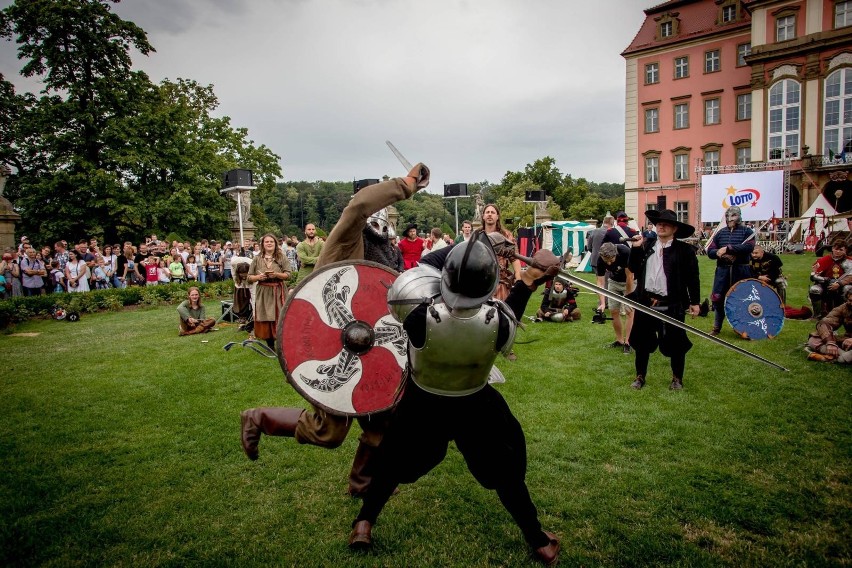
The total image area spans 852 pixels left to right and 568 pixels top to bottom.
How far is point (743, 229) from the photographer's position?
6969 mm

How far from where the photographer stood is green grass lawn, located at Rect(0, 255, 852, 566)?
2.65m

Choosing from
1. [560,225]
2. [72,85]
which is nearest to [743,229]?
[560,225]

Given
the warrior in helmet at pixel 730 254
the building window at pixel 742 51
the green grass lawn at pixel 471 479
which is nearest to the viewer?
the green grass lawn at pixel 471 479

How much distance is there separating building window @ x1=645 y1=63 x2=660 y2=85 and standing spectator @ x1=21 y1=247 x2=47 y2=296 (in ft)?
119

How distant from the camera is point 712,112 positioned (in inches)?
1272

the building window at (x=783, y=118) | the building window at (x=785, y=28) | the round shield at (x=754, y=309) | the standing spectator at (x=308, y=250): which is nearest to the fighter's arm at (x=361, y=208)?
the standing spectator at (x=308, y=250)

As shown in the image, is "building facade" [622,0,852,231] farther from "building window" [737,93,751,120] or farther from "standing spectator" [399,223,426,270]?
"standing spectator" [399,223,426,270]

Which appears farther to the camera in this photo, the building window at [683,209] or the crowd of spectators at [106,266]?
the building window at [683,209]

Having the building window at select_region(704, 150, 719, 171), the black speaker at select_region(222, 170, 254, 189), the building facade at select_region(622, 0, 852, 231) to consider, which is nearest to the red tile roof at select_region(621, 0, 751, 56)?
the building facade at select_region(622, 0, 852, 231)

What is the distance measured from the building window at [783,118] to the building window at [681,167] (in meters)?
5.38

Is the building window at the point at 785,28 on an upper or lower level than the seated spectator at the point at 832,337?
upper

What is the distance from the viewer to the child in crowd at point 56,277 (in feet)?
44.3

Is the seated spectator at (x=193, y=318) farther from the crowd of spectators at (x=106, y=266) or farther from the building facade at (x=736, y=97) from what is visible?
the building facade at (x=736, y=97)

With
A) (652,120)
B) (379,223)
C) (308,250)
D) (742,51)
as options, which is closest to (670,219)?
(379,223)
